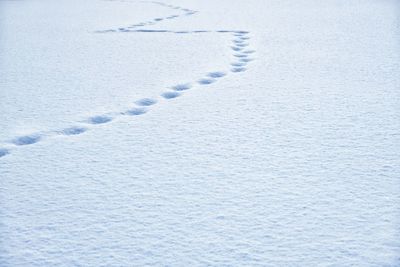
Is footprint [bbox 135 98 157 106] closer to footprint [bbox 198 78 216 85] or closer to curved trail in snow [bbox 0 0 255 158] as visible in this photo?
curved trail in snow [bbox 0 0 255 158]

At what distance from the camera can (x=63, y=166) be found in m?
1.13

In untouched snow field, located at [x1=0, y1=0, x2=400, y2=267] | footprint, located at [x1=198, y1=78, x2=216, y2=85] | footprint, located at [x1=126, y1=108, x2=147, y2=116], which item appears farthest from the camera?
footprint, located at [x1=198, y1=78, x2=216, y2=85]

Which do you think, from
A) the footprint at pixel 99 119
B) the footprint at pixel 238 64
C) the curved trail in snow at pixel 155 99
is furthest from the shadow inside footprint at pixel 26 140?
the footprint at pixel 238 64

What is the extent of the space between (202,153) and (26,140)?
1.79ft

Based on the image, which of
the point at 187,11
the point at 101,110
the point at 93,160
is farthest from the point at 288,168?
the point at 187,11

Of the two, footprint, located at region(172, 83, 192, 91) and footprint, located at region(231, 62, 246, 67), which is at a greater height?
footprint, located at region(231, 62, 246, 67)

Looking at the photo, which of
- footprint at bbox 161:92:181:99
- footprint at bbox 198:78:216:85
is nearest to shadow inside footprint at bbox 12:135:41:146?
footprint at bbox 161:92:181:99

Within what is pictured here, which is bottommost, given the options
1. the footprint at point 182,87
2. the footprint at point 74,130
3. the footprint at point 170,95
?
the footprint at point 74,130

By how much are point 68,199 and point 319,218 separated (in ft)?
1.77

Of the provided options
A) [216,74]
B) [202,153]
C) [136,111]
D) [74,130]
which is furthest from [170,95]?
[202,153]

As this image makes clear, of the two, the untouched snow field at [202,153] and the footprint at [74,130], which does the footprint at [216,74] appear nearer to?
the untouched snow field at [202,153]

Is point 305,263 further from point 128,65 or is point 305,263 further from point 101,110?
point 128,65

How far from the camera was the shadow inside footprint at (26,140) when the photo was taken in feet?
4.19

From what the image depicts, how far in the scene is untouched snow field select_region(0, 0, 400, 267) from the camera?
80 centimetres
